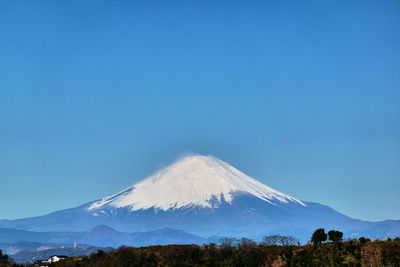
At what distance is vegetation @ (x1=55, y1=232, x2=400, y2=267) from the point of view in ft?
252

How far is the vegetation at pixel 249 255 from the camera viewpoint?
3029 inches

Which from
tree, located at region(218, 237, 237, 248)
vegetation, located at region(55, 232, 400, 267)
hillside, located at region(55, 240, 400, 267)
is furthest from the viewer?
tree, located at region(218, 237, 237, 248)

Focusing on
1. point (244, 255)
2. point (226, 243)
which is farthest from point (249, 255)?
point (226, 243)

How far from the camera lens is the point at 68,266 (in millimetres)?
83375

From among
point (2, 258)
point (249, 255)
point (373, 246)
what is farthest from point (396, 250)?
point (2, 258)

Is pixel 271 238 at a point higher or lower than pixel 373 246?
higher

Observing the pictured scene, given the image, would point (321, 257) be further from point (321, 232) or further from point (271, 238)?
point (271, 238)

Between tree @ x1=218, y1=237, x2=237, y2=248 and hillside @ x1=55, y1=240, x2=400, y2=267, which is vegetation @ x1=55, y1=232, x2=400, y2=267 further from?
tree @ x1=218, y1=237, x2=237, y2=248

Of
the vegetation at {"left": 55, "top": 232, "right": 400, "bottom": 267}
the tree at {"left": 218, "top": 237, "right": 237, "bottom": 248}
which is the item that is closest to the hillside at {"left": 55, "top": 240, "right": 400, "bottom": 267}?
the vegetation at {"left": 55, "top": 232, "right": 400, "bottom": 267}

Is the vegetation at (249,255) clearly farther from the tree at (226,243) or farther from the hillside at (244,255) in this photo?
the tree at (226,243)

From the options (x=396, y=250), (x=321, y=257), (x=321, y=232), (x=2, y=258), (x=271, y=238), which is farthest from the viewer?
(x=271, y=238)

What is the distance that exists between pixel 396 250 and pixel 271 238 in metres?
103

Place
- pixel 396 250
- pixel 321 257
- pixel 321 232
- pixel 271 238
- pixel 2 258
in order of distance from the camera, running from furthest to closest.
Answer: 1. pixel 271 238
2. pixel 2 258
3. pixel 321 232
4. pixel 321 257
5. pixel 396 250

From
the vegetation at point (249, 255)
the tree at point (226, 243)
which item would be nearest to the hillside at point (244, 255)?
the vegetation at point (249, 255)
